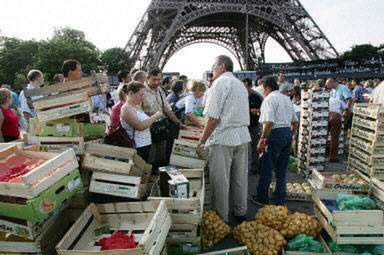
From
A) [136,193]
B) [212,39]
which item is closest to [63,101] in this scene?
[136,193]

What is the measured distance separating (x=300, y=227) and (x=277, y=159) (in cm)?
171

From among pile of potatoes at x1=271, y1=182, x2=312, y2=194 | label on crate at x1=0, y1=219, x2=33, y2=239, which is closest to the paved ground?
pile of potatoes at x1=271, y1=182, x2=312, y2=194

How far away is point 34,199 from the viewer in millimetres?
3342

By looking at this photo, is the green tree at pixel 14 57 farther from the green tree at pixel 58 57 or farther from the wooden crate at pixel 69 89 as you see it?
the wooden crate at pixel 69 89

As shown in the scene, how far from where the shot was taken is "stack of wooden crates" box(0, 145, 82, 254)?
11.1ft

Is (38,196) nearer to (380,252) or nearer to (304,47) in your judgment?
(380,252)

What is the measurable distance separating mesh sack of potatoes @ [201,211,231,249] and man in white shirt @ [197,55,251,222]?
447 millimetres

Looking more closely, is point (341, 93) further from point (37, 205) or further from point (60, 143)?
point (37, 205)

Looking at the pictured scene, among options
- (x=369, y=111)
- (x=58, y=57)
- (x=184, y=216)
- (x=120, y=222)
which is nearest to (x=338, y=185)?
(x=369, y=111)

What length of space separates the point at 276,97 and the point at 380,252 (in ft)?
8.92

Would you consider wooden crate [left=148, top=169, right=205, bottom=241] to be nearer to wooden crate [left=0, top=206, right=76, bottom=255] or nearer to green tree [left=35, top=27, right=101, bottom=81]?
wooden crate [left=0, top=206, right=76, bottom=255]

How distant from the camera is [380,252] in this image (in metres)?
4.03

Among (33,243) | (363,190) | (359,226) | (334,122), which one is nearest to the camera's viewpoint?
Result: (33,243)

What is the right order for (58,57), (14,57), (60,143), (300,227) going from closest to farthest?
(300,227)
(60,143)
(58,57)
(14,57)
